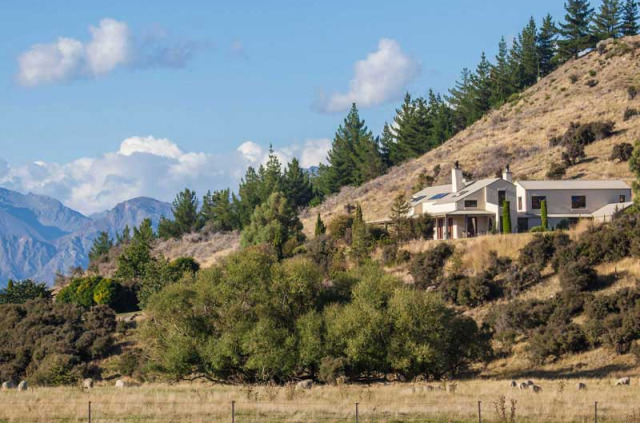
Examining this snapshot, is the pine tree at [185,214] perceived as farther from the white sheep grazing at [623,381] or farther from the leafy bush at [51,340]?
the white sheep grazing at [623,381]

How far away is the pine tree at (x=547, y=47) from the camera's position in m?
118

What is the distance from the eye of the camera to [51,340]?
57.3m

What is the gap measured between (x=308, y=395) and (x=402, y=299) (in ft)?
32.2

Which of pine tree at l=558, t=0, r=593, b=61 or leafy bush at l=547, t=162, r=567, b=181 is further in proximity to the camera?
pine tree at l=558, t=0, r=593, b=61

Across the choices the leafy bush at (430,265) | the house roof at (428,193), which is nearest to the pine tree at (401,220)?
the house roof at (428,193)

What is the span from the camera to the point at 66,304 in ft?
213

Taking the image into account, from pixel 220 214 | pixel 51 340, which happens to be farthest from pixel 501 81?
pixel 51 340

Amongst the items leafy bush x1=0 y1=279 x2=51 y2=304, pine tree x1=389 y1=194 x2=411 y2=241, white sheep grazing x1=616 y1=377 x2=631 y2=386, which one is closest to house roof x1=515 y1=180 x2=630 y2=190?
pine tree x1=389 y1=194 x2=411 y2=241

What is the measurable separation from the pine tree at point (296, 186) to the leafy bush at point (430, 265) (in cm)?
4688

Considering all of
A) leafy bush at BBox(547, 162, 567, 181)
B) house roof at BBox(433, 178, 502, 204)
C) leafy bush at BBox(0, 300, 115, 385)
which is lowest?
leafy bush at BBox(0, 300, 115, 385)

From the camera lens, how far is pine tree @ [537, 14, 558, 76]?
118 m

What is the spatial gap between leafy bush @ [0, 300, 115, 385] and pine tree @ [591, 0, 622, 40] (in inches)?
3096

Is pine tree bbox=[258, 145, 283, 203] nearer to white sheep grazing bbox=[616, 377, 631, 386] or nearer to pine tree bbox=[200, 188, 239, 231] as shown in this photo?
pine tree bbox=[200, 188, 239, 231]

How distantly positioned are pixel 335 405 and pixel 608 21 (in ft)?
328
